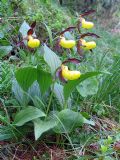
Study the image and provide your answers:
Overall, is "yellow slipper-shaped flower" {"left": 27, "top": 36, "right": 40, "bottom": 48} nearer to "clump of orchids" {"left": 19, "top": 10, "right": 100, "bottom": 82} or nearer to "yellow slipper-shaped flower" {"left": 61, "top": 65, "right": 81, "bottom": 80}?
"clump of orchids" {"left": 19, "top": 10, "right": 100, "bottom": 82}

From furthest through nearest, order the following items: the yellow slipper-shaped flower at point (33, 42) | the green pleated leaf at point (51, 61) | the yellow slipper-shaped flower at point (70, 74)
Answer: the yellow slipper-shaped flower at point (33, 42), the green pleated leaf at point (51, 61), the yellow slipper-shaped flower at point (70, 74)

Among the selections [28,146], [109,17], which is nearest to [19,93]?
[28,146]

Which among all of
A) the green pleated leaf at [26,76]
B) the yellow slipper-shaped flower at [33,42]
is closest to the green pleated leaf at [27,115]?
the green pleated leaf at [26,76]

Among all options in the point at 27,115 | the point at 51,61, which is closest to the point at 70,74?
the point at 51,61

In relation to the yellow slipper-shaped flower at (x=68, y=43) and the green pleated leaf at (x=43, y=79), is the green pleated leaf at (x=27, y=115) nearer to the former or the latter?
the green pleated leaf at (x=43, y=79)

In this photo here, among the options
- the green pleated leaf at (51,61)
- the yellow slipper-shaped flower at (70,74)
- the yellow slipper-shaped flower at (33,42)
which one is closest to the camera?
the yellow slipper-shaped flower at (70,74)

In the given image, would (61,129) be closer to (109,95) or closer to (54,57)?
(54,57)

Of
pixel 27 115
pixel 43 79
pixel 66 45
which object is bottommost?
pixel 27 115

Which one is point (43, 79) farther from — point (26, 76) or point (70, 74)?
point (70, 74)

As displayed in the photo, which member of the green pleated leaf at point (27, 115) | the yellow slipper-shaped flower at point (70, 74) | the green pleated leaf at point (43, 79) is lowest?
the green pleated leaf at point (27, 115)

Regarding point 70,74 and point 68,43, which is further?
point 68,43

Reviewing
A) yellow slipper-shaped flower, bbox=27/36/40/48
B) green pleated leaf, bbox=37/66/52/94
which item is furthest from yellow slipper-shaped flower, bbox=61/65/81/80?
yellow slipper-shaped flower, bbox=27/36/40/48
